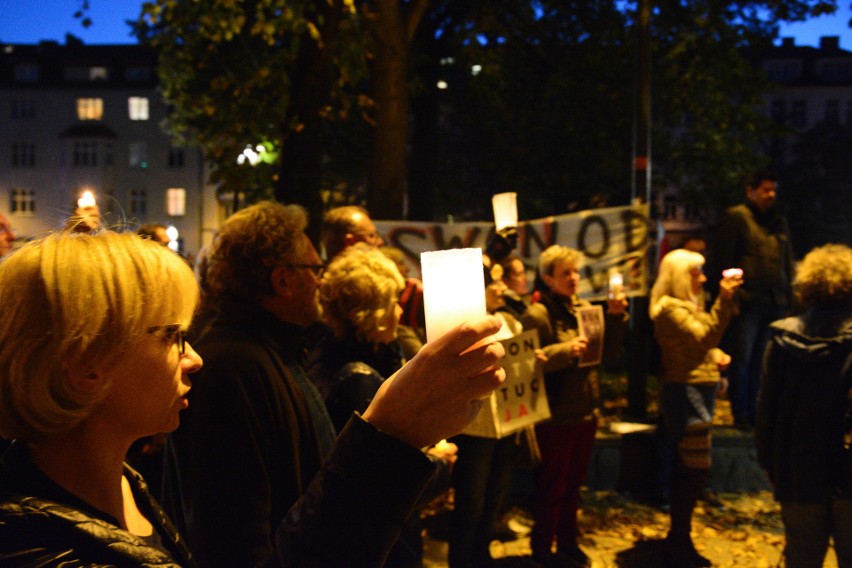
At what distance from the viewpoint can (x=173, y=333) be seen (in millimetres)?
1495

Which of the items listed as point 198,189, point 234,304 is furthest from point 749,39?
point 198,189

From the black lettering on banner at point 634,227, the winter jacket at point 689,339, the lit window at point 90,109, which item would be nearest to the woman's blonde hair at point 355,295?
the winter jacket at point 689,339

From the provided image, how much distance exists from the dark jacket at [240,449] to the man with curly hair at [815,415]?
2945mm

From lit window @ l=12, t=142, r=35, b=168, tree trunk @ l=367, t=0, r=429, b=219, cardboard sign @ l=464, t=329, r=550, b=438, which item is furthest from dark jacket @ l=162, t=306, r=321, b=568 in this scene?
lit window @ l=12, t=142, r=35, b=168

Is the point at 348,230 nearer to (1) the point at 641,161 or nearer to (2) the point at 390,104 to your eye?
(1) the point at 641,161

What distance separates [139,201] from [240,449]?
66746 millimetres

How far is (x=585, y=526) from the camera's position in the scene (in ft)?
20.7

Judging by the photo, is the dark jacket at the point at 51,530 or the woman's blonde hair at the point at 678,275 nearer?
the dark jacket at the point at 51,530

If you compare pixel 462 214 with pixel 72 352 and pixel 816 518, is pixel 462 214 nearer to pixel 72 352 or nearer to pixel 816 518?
pixel 816 518

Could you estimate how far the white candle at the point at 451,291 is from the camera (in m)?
1.31

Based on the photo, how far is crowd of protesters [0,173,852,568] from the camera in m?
1.21

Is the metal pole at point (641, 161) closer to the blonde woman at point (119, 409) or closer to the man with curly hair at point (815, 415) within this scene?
the man with curly hair at point (815, 415)

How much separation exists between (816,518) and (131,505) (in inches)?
147

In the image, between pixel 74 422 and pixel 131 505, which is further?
pixel 131 505
